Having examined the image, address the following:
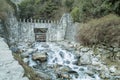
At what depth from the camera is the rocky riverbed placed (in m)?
11.3

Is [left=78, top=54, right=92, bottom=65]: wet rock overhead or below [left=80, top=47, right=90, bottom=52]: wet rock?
below

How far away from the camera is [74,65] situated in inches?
541

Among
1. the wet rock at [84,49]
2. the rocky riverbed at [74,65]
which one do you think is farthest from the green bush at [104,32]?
the rocky riverbed at [74,65]

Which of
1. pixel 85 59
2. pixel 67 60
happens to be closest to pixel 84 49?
pixel 67 60

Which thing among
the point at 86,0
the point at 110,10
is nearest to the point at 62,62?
the point at 110,10

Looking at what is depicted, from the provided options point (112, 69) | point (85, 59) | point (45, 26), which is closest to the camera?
point (112, 69)

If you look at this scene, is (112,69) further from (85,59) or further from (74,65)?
(74,65)

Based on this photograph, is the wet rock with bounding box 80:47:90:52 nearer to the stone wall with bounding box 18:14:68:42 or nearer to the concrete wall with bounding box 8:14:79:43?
the concrete wall with bounding box 8:14:79:43

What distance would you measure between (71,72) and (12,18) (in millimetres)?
13492

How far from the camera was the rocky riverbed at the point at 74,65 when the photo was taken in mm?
11281

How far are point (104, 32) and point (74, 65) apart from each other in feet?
11.2

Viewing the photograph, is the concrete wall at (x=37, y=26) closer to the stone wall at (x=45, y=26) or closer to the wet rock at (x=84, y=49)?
the stone wall at (x=45, y=26)

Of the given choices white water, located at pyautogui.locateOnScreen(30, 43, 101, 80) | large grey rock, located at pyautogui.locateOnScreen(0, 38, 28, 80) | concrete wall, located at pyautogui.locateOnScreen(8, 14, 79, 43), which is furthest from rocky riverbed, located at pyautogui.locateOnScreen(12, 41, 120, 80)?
concrete wall, located at pyautogui.locateOnScreen(8, 14, 79, 43)

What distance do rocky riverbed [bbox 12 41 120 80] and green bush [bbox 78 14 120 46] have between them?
2.63ft
